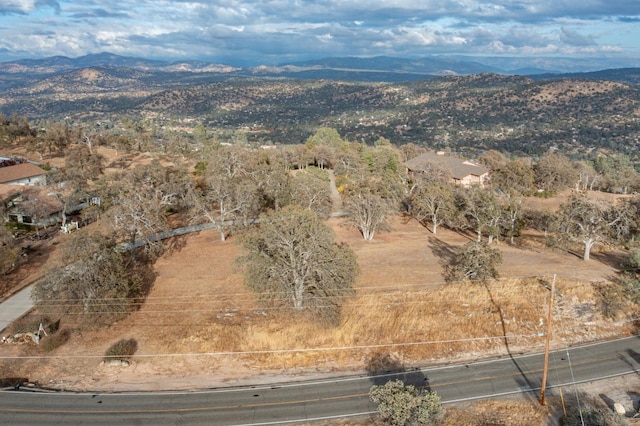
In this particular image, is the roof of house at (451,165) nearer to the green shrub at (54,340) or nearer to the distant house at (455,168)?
the distant house at (455,168)

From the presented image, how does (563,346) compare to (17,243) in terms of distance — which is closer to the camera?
(563,346)

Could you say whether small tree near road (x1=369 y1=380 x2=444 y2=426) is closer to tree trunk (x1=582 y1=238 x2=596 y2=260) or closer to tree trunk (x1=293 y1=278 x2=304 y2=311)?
tree trunk (x1=293 y1=278 x2=304 y2=311)

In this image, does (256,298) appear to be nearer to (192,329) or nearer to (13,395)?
(192,329)

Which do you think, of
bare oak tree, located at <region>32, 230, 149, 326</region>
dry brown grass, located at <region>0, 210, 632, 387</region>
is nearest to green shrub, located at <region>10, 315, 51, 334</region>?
dry brown grass, located at <region>0, 210, 632, 387</region>

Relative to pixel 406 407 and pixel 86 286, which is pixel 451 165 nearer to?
pixel 406 407

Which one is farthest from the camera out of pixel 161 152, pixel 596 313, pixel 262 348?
pixel 161 152

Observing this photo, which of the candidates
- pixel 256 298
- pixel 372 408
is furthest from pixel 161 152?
pixel 372 408
